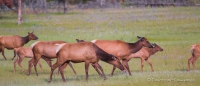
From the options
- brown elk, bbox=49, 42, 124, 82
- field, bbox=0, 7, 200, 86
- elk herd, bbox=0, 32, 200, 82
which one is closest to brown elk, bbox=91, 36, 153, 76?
elk herd, bbox=0, 32, 200, 82

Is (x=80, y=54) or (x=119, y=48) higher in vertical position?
(x=80, y=54)

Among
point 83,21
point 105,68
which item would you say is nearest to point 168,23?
point 83,21

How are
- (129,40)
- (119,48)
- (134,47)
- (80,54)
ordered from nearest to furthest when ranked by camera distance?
1. (80,54)
2. (119,48)
3. (134,47)
4. (129,40)

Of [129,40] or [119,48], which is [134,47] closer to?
[119,48]

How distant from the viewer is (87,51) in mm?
16766

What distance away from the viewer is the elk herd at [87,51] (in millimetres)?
16781

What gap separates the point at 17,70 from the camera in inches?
870

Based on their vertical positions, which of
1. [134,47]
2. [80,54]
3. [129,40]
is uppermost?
[80,54]

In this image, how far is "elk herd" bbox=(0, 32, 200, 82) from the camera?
1678 centimetres

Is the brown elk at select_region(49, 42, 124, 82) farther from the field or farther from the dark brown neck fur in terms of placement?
the dark brown neck fur

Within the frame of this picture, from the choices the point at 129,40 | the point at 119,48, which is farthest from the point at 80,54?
the point at 129,40

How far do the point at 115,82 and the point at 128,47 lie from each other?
3806 mm

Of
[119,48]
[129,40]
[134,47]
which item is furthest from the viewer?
[129,40]

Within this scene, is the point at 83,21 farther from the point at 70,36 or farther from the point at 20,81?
the point at 20,81
